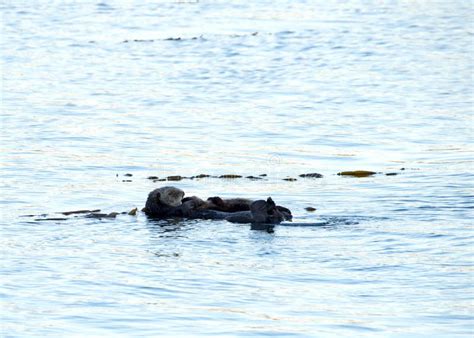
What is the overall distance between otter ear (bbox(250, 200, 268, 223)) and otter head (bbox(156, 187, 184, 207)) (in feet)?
2.97

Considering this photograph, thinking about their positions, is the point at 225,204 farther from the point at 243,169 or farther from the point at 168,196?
the point at 243,169

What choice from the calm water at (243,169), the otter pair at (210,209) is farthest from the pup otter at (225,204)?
the calm water at (243,169)

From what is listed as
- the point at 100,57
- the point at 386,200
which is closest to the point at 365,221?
the point at 386,200

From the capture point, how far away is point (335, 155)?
50.1 feet

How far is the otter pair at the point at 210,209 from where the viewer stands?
10.7m

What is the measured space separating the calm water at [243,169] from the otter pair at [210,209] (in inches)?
5.9

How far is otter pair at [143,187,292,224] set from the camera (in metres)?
10.7

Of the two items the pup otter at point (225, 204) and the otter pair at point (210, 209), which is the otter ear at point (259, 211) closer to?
the otter pair at point (210, 209)

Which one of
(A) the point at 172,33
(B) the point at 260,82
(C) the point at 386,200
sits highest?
(A) the point at 172,33

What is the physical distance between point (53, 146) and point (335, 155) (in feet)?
13.1

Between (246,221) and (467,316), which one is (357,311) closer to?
(467,316)

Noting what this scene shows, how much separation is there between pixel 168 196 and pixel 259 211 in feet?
3.45

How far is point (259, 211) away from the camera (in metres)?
10.6

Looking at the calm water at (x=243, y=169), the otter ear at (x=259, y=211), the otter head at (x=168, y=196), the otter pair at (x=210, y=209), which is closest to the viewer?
the calm water at (x=243, y=169)
